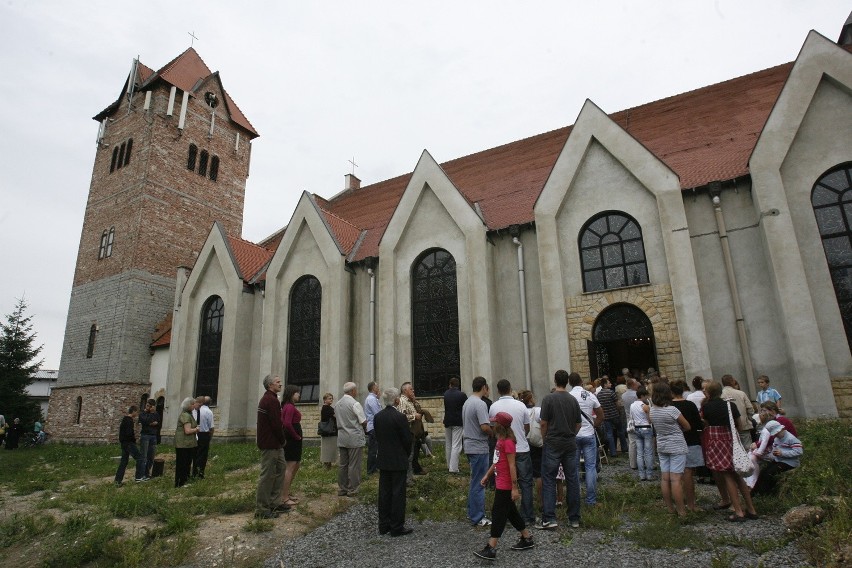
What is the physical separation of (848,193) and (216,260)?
2173 cm

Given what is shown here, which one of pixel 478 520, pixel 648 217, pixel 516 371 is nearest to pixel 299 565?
pixel 478 520

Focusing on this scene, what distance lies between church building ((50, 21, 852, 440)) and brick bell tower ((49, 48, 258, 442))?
14 cm

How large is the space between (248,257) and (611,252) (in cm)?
1559

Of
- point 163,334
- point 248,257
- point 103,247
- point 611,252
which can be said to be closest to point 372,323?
point 611,252

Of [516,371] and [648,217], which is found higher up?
[648,217]

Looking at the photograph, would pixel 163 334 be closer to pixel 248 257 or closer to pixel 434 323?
pixel 248 257

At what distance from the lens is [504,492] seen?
5.49 m

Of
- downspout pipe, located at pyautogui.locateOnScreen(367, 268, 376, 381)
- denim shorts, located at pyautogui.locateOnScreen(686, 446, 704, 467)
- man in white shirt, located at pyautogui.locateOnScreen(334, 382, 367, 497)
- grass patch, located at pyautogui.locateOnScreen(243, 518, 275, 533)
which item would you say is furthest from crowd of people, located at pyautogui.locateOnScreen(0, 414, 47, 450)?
denim shorts, located at pyautogui.locateOnScreen(686, 446, 704, 467)

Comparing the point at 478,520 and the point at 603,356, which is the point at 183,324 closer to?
the point at 603,356

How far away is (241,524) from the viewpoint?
23.8 feet

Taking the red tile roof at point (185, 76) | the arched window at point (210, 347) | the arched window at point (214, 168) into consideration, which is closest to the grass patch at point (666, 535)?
the arched window at point (210, 347)

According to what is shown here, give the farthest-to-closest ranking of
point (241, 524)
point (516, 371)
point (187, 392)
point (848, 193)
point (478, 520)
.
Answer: point (187, 392) → point (516, 371) → point (848, 193) → point (241, 524) → point (478, 520)

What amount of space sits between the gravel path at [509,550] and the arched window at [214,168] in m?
27.0

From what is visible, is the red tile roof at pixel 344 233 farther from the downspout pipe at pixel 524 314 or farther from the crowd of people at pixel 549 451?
the crowd of people at pixel 549 451
